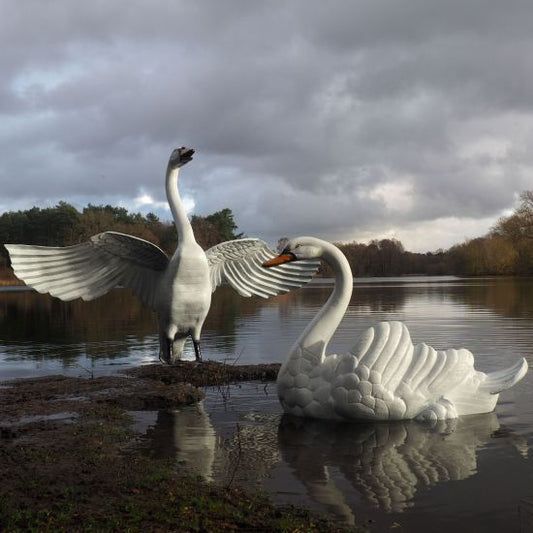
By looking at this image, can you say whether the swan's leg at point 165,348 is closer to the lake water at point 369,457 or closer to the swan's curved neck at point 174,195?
the lake water at point 369,457

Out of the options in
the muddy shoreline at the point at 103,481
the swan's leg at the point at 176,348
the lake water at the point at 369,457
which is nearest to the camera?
the muddy shoreline at the point at 103,481

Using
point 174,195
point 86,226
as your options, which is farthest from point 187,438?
point 86,226

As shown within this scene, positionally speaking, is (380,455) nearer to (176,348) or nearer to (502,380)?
(502,380)

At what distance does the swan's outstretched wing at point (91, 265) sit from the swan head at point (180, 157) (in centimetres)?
140

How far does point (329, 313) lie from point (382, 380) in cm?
116

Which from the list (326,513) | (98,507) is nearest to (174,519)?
(98,507)

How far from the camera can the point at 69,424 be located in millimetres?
7156

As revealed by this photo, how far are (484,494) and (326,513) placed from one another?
4.33 feet

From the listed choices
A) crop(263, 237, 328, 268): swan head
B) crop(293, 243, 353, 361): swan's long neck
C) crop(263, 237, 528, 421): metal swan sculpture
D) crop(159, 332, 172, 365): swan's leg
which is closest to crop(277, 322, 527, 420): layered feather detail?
crop(263, 237, 528, 421): metal swan sculpture

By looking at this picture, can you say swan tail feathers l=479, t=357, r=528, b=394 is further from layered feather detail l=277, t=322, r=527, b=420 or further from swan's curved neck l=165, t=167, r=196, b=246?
swan's curved neck l=165, t=167, r=196, b=246

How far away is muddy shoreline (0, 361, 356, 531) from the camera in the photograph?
4.28 meters

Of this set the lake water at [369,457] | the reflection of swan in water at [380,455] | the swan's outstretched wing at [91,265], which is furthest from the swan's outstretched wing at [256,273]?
the reflection of swan in water at [380,455]

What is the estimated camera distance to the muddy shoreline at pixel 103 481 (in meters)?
4.28

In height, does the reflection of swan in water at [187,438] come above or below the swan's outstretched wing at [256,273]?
below
